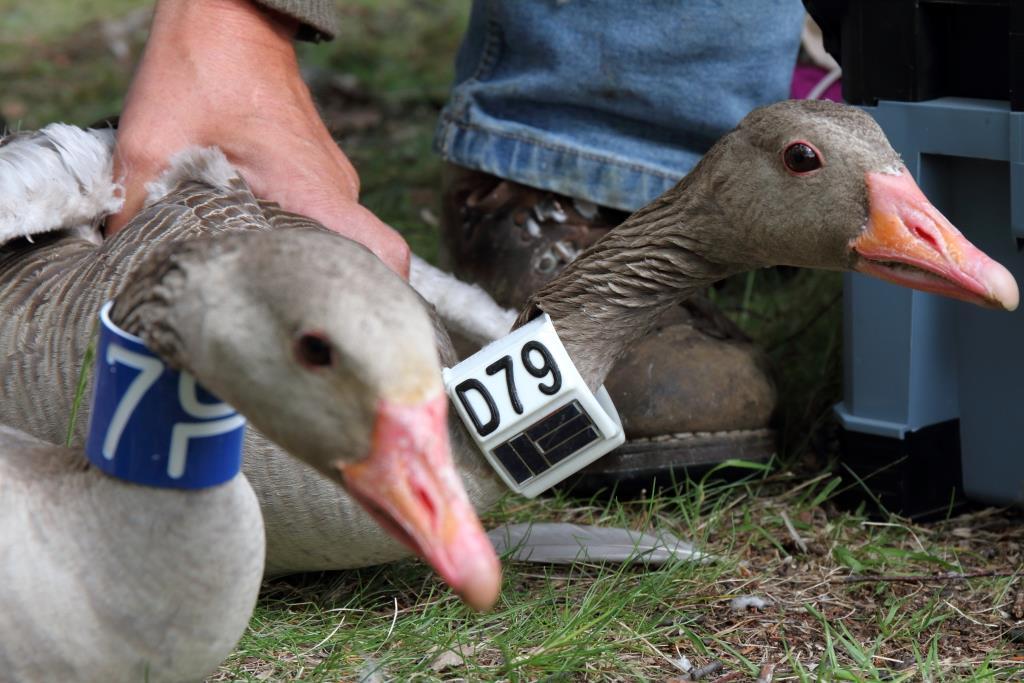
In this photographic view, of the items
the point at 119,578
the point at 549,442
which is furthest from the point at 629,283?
the point at 119,578

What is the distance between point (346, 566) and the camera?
2.02m

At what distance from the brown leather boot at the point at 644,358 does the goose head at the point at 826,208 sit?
20.0 inches

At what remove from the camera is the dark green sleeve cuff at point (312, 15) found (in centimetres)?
244

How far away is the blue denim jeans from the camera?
2775 mm

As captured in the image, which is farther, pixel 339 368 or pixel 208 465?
pixel 208 465

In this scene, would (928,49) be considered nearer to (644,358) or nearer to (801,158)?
(801,158)

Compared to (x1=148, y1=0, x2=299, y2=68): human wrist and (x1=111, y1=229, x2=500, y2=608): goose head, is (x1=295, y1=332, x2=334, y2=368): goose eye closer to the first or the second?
(x1=111, y1=229, x2=500, y2=608): goose head

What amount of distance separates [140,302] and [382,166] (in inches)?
126

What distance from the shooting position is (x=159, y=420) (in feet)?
4.49

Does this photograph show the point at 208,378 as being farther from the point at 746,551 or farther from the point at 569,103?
the point at 569,103

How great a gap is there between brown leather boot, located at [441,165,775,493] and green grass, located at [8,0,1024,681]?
0.07 meters

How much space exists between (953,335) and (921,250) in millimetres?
577

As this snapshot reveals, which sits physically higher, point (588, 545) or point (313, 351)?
point (313, 351)

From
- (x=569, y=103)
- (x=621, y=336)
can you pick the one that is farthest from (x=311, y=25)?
(x=621, y=336)
